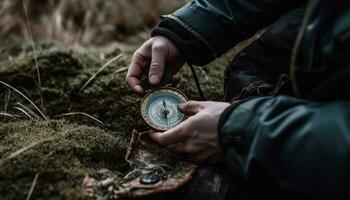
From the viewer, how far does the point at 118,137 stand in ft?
7.66

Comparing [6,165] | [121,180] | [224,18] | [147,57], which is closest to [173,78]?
[147,57]

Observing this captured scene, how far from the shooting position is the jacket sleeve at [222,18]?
2299mm

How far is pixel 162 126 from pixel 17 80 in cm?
109

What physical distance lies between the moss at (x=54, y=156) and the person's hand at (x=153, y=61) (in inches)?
11.9

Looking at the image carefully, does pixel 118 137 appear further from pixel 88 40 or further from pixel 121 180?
pixel 88 40

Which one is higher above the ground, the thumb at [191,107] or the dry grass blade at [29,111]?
the thumb at [191,107]

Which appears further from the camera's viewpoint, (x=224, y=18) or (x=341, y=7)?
(x=224, y=18)

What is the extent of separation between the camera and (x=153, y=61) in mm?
2236

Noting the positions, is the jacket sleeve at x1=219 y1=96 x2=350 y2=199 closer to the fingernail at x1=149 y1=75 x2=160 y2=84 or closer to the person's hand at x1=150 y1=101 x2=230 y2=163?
the person's hand at x1=150 y1=101 x2=230 y2=163

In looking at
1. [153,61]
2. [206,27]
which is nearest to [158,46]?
[153,61]

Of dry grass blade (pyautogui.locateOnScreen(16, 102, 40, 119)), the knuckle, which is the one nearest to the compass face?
the knuckle

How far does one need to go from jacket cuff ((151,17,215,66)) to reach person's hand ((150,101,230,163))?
0.35 m

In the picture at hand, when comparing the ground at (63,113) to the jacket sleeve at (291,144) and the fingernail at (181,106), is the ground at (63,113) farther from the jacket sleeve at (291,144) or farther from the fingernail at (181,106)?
the jacket sleeve at (291,144)

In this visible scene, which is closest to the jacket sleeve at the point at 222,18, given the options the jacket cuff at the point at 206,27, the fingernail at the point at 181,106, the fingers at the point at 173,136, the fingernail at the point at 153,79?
the jacket cuff at the point at 206,27
